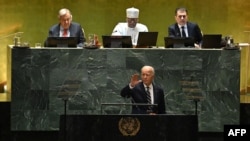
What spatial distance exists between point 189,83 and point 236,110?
1.02 meters

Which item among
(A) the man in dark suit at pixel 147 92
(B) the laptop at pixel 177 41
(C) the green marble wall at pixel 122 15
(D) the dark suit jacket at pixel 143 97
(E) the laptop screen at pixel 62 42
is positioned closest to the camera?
(D) the dark suit jacket at pixel 143 97

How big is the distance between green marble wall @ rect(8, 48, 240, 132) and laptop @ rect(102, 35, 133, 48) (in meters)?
0.19

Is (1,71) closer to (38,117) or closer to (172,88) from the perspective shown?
(38,117)

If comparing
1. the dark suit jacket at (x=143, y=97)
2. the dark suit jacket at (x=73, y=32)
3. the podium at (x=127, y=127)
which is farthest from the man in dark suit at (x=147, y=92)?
the dark suit jacket at (x=73, y=32)

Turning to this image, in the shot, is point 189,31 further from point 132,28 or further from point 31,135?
point 31,135

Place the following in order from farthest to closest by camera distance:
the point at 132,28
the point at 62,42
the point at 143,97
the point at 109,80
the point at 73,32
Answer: the point at 132,28 → the point at 73,32 → the point at 62,42 → the point at 109,80 → the point at 143,97

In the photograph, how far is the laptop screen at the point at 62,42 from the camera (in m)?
10.4

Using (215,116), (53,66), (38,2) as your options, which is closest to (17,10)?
(38,2)

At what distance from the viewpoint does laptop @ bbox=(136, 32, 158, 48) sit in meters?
10.6

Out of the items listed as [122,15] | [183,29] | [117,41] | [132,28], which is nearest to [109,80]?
[117,41]

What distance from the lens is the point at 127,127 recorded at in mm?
8117

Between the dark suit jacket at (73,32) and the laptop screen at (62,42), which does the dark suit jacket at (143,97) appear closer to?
the laptop screen at (62,42)

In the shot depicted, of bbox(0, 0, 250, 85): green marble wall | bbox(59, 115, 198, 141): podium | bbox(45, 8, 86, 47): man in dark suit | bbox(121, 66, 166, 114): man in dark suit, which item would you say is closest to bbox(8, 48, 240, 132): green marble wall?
bbox(121, 66, 166, 114): man in dark suit

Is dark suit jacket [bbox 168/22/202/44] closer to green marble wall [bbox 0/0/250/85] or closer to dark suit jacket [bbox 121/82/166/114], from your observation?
dark suit jacket [bbox 121/82/166/114]
